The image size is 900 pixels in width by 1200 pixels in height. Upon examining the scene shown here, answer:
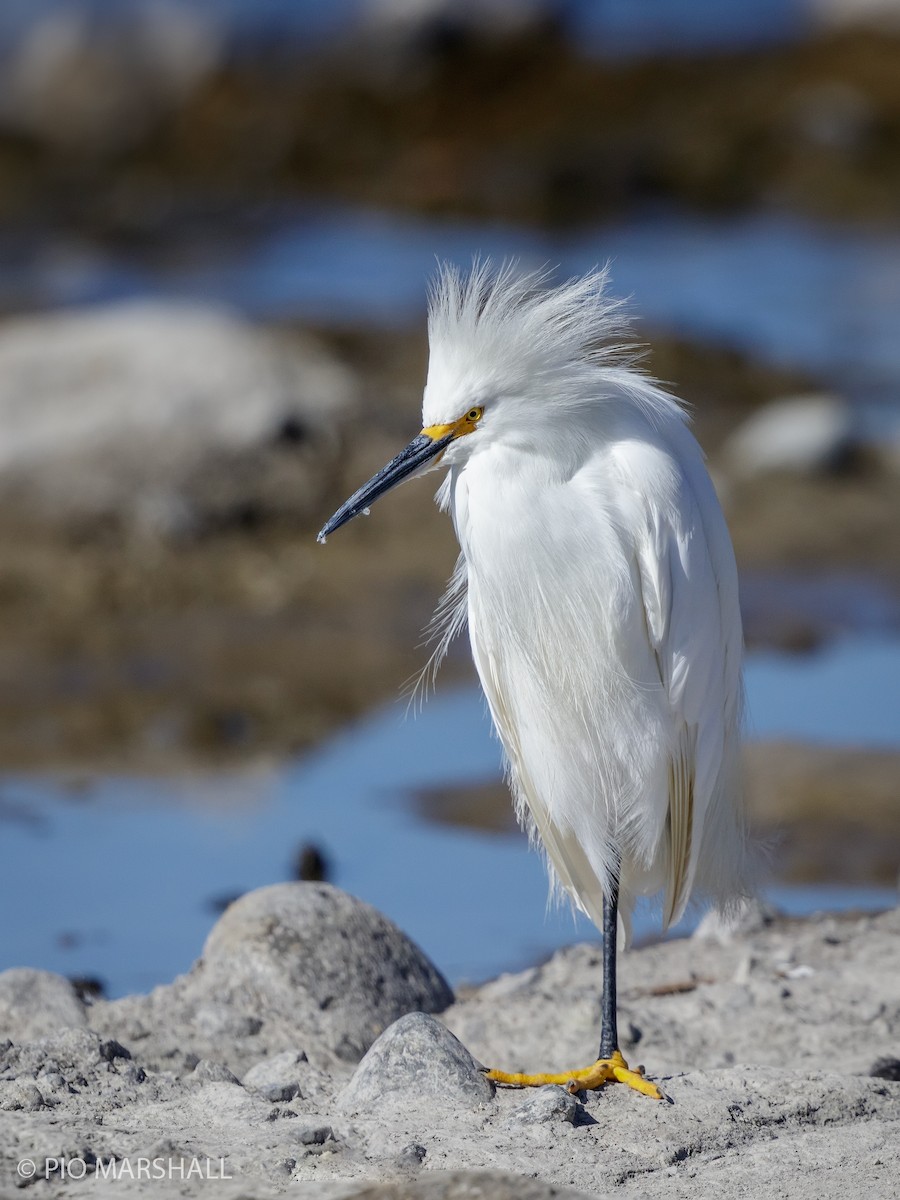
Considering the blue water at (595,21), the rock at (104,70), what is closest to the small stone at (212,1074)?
the rock at (104,70)

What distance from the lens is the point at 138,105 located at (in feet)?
80.3

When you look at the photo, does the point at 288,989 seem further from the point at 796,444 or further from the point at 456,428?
the point at 796,444

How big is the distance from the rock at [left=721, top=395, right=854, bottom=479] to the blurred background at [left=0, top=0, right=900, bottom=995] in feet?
0.10

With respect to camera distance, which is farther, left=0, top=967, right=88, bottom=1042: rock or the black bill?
left=0, top=967, right=88, bottom=1042: rock

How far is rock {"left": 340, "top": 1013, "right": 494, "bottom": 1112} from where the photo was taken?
3.51 meters

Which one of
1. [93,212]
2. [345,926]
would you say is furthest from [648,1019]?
[93,212]

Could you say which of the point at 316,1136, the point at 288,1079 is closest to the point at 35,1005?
the point at 288,1079

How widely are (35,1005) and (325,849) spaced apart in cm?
196

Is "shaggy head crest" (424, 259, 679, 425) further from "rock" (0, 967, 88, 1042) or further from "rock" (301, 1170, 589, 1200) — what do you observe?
"rock" (0, 967, 88, 1042)

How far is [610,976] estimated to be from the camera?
3959 millimetres

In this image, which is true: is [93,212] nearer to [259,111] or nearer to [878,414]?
[259,111]

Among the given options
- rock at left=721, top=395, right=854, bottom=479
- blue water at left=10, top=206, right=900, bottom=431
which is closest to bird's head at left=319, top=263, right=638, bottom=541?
rock at left=721, top=395, right=854, bottom=479

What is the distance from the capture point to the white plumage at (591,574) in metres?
3.66

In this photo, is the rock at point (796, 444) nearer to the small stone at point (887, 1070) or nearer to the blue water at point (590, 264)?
the blue water at point (590, 264)
